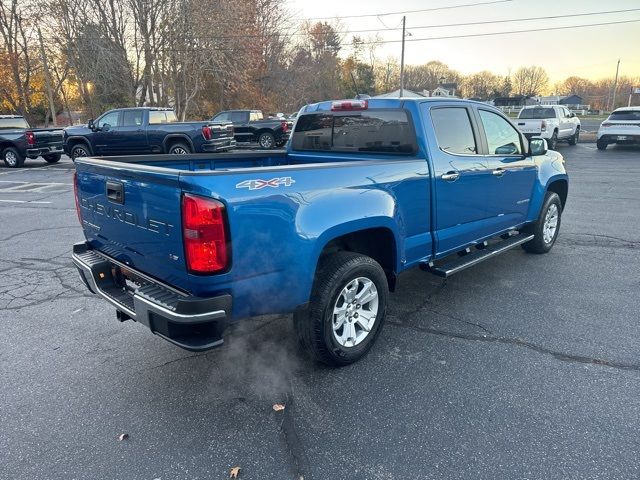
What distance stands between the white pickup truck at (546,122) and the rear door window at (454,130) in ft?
51.7

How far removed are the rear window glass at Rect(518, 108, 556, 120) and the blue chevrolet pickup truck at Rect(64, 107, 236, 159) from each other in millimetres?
13159

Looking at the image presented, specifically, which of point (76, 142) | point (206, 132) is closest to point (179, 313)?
point (206, 132)

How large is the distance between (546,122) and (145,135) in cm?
1603

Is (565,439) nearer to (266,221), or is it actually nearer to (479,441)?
(479,441)

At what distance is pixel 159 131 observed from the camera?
1469 cm

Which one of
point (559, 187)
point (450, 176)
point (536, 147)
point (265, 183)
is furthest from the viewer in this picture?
point (559, 187)

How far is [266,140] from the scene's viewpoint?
792 inches

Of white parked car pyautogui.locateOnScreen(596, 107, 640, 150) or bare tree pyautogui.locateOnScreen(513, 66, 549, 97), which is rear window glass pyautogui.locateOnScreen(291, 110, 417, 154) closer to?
white parked car pyautogui.locateOnScreen(596, 107, 640, 150)

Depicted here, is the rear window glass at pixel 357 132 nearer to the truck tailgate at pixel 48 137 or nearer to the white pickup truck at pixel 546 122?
the truck tailgate at pixel 48 137

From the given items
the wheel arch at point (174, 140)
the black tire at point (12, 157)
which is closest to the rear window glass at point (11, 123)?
the black tire at point (12, 157)

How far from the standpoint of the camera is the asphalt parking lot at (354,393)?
2434mm

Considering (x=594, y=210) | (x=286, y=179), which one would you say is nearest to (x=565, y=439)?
(x=286, y=179)

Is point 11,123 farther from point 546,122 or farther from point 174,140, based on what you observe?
point 546,122

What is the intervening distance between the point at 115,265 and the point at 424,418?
239 cm
